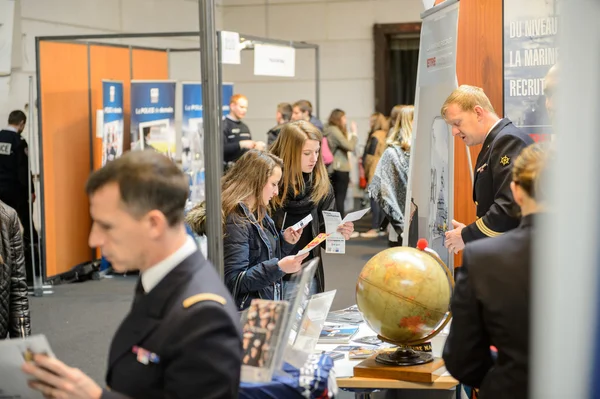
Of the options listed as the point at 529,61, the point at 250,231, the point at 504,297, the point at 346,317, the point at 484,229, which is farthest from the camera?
the point at 529,61

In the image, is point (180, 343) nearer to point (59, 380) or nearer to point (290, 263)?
point (59, 380)

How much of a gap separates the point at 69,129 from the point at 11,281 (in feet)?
15.3

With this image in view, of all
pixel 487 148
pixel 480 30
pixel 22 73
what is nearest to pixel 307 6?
pixel 22 73

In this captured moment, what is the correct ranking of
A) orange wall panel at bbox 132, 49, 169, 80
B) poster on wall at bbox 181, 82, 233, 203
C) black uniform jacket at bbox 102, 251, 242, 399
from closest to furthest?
black uniform jacket at bbox 102, 251, 242, 399
poster on wall at bbox 181, 82, 233, 203
orange wall panel at bbox 132, 49, 169, 80

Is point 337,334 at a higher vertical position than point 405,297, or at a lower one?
lower

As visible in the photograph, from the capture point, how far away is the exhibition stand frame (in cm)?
720

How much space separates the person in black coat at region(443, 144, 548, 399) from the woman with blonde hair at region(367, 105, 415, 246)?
4.00m

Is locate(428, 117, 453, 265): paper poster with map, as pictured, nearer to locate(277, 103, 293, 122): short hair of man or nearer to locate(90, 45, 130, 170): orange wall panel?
locate(90, 45, 130, 170): orange wall panel

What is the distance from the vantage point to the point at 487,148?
358cm

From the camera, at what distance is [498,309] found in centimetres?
186

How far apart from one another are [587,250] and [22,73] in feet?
26.3

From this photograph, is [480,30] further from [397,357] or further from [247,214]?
[397,357]

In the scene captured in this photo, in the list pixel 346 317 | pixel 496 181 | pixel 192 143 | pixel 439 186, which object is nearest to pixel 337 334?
pixel 346 317

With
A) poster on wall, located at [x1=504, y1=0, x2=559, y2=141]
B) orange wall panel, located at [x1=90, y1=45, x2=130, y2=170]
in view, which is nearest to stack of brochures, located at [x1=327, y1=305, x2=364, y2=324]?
poster on wall, located at [x1=504, y1=0, x2=559, y2=141]
